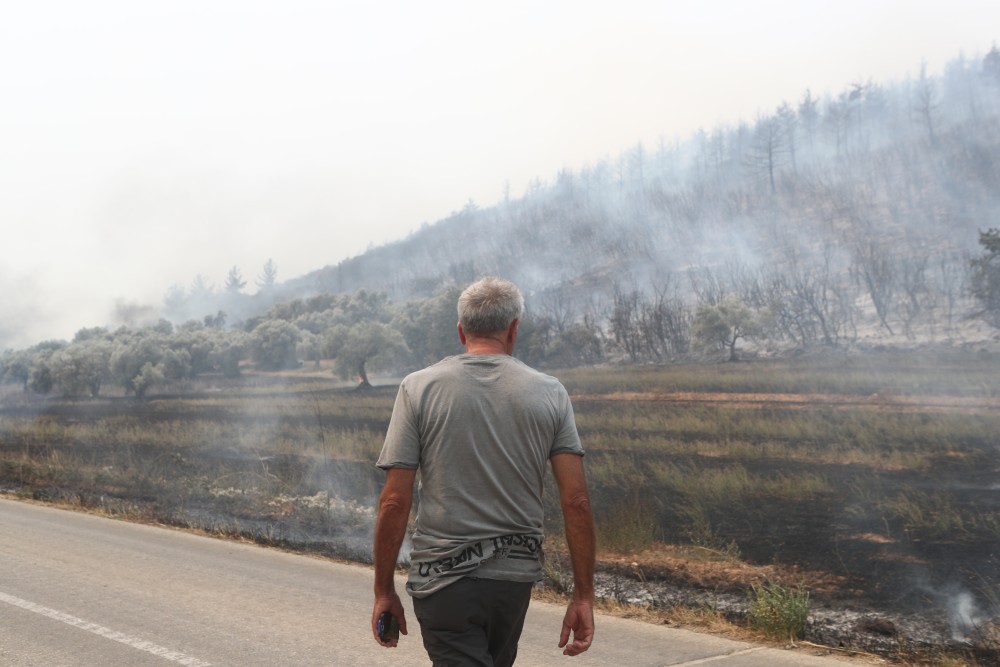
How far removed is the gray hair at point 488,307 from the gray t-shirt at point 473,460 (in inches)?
4.8

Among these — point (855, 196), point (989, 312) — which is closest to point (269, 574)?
point (989, 312)

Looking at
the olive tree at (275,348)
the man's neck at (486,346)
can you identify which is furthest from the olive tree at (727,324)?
the man's neck at (486,346)

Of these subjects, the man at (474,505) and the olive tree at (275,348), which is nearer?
the man at (474,505)

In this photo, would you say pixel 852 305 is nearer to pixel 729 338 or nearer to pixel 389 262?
pixel 729 338

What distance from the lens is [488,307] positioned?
2.96 metres

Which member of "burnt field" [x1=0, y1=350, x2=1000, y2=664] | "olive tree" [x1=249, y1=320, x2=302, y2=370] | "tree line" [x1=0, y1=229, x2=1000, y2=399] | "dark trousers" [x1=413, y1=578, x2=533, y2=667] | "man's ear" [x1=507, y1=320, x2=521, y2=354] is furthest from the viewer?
"olive tree" [x1=249, y1=320, x2=302, y2=370]

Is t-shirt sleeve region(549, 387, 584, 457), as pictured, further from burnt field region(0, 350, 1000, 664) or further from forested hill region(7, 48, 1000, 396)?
forested hill region(7, 48, 1000, 396)

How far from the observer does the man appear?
278 centimetres

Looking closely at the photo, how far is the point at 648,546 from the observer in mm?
10867

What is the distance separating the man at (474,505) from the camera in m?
2.78

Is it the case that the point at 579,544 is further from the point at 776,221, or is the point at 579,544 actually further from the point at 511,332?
the point at 776,221

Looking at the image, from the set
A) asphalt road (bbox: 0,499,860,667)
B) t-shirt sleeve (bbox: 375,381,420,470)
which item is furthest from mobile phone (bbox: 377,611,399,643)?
asphalt road (bbox: 0,499,860,667)

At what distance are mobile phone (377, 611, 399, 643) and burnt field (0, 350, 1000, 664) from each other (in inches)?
168

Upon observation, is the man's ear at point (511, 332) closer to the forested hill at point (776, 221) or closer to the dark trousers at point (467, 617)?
the dark trousers at point (467, 617)
